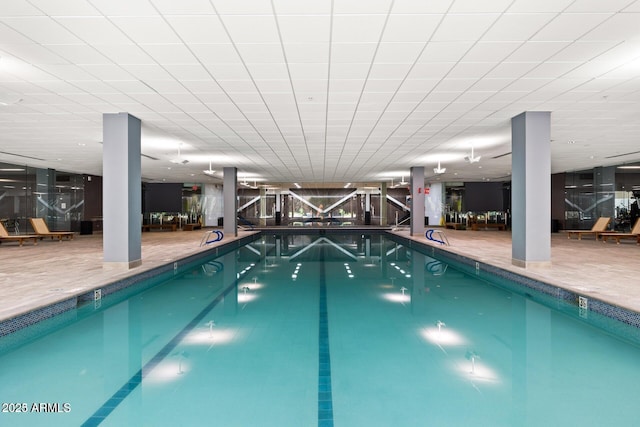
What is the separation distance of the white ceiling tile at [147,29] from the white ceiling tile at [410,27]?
2.14 metres

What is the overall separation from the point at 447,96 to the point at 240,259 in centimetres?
673

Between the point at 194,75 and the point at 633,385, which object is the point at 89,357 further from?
the point at 633,385

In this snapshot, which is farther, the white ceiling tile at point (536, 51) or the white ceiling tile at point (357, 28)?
the white ceiling tile at point (536, 51)

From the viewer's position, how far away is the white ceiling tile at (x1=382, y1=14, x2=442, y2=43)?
135 inches

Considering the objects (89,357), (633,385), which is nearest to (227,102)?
(89,357)

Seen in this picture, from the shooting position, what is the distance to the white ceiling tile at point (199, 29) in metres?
3.42

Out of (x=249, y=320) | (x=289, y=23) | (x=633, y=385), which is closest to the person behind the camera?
(x=633, y=385)

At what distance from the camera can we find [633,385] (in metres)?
2.80

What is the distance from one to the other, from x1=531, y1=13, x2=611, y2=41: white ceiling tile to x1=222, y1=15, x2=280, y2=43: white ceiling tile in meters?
2.65

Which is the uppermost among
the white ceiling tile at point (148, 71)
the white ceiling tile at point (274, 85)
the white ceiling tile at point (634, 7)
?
the white ceiling tile at point (148, 71)

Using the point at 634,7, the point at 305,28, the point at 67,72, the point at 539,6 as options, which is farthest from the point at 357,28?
the point at 67,72

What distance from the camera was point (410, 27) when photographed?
360 centimetres

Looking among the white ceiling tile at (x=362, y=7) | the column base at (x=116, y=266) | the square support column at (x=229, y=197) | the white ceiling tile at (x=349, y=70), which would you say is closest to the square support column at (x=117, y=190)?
the column base at (x=116, y=266)

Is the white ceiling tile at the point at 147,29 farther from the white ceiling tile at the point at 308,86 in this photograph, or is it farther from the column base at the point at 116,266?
the column base at the point at 116,266
